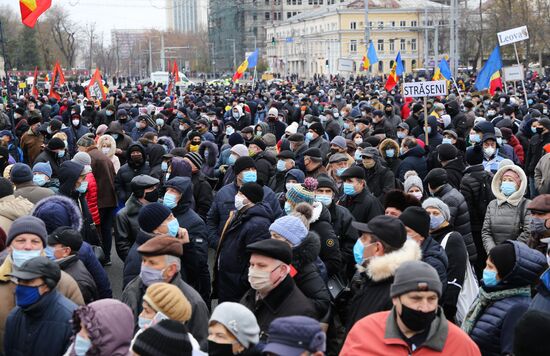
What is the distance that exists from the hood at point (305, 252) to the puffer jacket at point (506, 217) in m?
2.64

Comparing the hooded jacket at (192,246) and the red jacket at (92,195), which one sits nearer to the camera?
the hooded jacket at (192,246)

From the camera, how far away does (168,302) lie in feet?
14.0

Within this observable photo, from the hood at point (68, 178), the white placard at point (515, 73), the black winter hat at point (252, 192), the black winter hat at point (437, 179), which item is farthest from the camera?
the white placard at point (515, 73)

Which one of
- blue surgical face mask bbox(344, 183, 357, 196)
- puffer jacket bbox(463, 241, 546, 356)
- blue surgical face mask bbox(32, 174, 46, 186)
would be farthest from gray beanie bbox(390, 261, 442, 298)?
blue surgical face mask bbox(32, 174, 46, 186)

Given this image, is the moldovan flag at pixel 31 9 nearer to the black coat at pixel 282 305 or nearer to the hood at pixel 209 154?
the hood at pixel 209 154

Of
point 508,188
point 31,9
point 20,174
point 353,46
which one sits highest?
point 353,46

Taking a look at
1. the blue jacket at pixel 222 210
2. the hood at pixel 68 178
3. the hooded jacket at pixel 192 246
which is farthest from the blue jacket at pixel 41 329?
the hood at pixel 68 178

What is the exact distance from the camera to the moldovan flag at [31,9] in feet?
43.6

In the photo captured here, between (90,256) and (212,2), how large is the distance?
107m

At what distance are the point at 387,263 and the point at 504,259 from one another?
27.6 inches

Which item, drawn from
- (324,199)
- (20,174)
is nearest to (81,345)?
(324,199)

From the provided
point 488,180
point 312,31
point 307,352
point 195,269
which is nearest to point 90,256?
point 195,269

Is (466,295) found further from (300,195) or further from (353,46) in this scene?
(353,46)

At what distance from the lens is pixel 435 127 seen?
14086 millimetres
